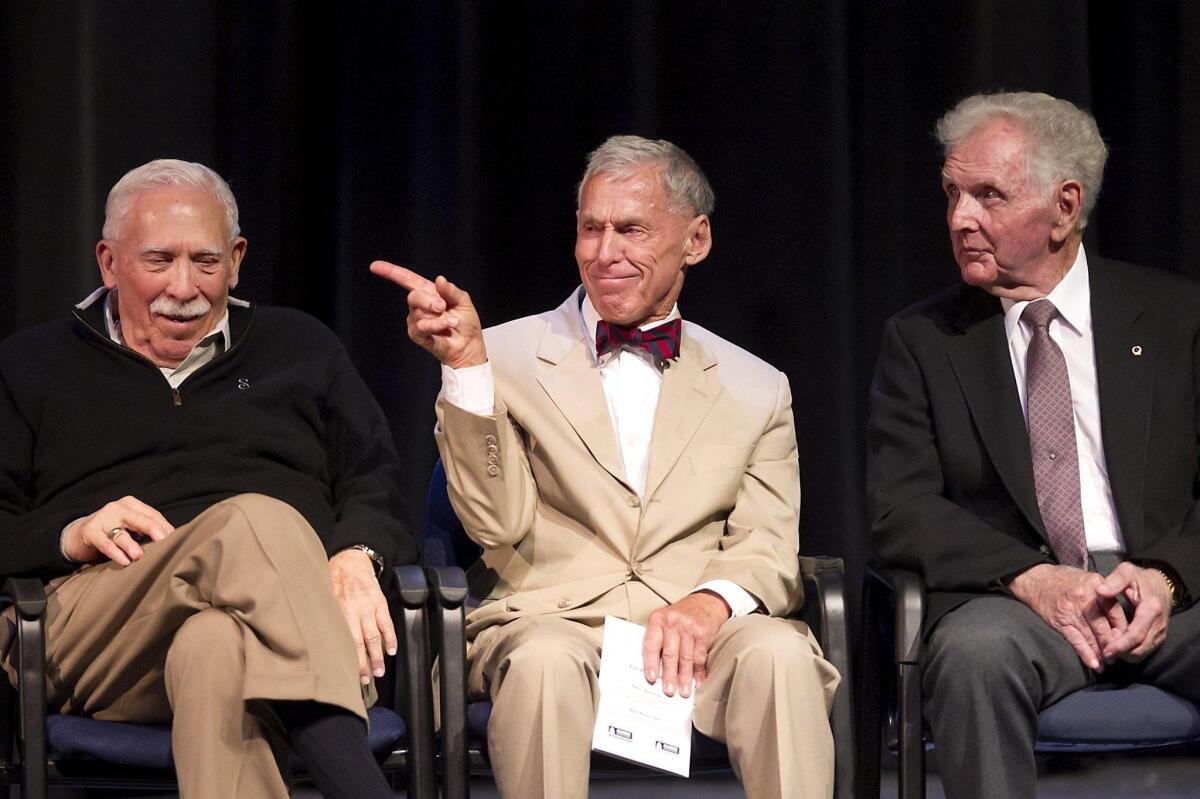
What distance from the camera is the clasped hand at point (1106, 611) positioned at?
9.72 feet

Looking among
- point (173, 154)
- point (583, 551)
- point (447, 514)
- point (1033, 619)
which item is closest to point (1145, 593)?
point (1033, 619)

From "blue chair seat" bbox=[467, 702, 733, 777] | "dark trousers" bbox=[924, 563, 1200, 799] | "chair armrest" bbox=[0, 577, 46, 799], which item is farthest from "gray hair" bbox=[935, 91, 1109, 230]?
"chair armrest" bbox=[0, 577, 46, 799]

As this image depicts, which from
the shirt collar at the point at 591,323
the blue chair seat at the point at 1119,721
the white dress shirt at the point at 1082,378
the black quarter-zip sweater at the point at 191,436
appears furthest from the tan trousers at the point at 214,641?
the white dress shirt at the point at 1082,378

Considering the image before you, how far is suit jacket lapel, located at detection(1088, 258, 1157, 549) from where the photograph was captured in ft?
10.5

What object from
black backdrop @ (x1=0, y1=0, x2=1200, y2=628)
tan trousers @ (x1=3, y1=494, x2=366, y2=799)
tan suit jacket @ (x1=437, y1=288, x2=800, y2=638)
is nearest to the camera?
tan trousers @ (x1=3, y1=494, x2=366, y2=799)

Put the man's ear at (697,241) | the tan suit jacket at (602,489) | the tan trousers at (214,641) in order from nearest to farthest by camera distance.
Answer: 1. the tan trousers at (214,641)
2. the tan suit jacket at (602,489)
3. the man's ear at (697,241)

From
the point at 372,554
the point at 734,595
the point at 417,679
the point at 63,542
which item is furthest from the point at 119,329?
the point at 734,595

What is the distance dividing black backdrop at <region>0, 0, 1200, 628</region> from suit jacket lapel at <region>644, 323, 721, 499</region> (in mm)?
777

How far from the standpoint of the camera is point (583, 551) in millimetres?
3258

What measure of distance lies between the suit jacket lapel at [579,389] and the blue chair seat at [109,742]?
0.76m

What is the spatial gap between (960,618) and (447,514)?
1.04 meters

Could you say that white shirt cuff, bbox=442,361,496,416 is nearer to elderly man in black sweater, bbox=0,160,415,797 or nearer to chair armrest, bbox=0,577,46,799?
elderly man in black sweater, bbox=0,160,415,797

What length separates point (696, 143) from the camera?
4.16m

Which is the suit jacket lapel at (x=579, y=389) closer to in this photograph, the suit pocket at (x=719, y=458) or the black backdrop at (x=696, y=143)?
the suit pocket at (x=719, y=458)
